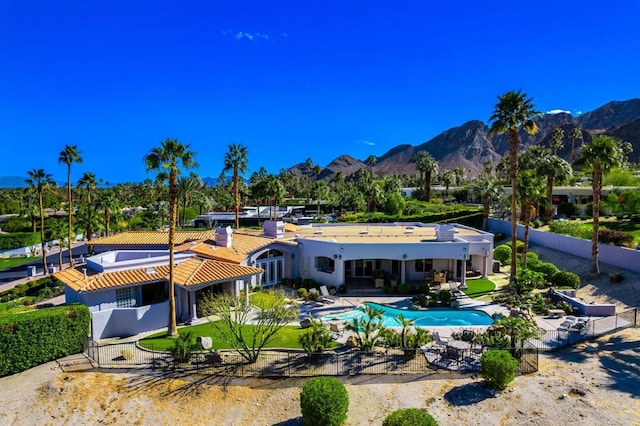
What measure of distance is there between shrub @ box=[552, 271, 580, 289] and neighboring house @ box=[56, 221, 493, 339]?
586 cm

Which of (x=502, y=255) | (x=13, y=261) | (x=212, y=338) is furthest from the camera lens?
(x=13, y=261)

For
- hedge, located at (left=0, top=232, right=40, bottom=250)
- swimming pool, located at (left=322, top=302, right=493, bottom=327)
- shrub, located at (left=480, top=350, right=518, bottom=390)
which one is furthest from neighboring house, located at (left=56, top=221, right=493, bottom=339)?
hedge, located at (left=0, top=232, right=40, bottom=250)

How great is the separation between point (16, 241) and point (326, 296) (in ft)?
182

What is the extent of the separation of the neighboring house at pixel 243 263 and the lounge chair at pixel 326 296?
1759mm

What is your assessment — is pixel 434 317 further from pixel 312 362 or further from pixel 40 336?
pixel 40 336

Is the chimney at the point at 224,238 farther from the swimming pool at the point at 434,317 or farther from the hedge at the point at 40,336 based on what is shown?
the hedge at the point at 40,336

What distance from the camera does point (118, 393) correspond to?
1656 centimetres

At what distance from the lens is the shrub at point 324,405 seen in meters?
13.5

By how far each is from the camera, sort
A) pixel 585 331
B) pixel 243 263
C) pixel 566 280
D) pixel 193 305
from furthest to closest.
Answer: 1. pixel 243 263
2. pixel 566 280
3. pixel 193 305
4. pixel 585 331

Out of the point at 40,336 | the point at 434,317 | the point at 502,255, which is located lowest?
the point at 434,317

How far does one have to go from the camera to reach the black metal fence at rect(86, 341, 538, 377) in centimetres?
1781

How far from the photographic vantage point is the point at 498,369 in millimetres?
15773

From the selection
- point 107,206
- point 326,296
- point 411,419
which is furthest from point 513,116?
point 107,206

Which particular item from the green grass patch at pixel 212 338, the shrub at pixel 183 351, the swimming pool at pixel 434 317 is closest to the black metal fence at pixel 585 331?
the swimming pool at pixel 434 317
